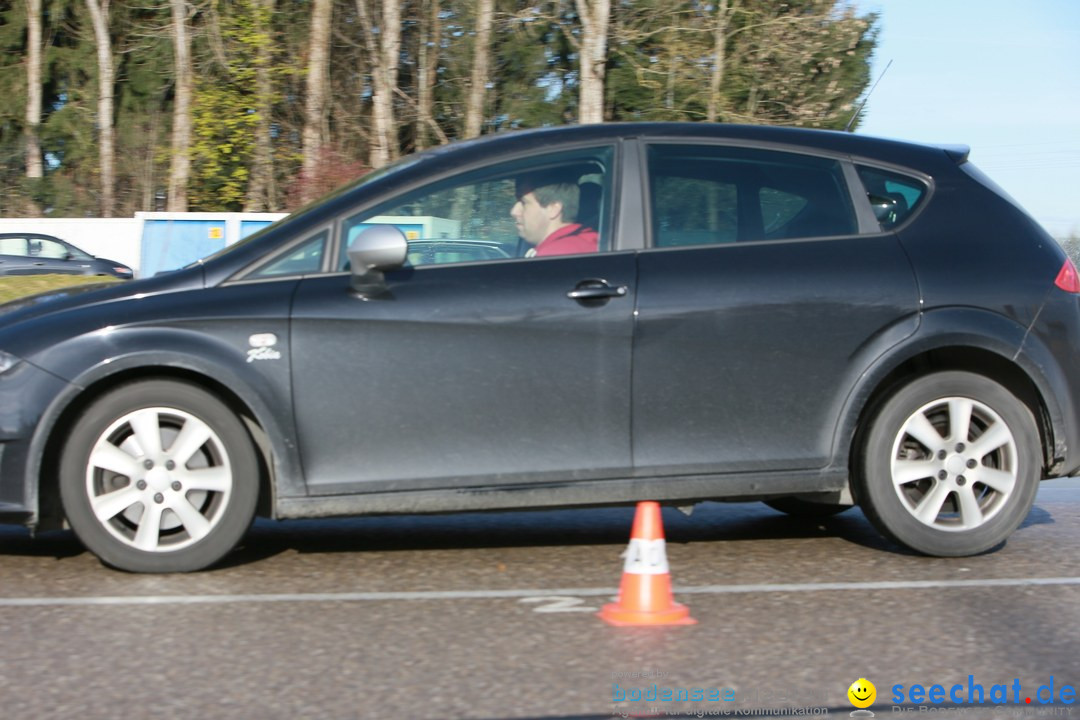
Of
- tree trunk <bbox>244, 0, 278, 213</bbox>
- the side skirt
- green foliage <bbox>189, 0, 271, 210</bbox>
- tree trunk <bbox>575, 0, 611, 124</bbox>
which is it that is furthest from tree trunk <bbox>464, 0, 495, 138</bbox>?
the side skirt

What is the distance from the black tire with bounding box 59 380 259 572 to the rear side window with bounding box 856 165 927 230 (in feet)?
9.32

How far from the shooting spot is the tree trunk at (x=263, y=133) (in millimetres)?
29453

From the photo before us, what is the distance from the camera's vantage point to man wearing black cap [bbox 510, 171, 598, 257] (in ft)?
17.7

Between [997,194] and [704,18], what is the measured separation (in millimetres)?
23413

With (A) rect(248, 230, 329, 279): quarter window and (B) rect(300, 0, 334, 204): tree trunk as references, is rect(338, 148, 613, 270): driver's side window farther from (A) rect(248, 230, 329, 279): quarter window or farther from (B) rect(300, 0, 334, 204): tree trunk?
(B) rect(300, 0, 334, 204): tree trunk

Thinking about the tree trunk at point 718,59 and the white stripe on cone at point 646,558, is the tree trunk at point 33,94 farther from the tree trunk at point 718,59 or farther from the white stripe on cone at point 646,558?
the white stripe on cone at point 646,558

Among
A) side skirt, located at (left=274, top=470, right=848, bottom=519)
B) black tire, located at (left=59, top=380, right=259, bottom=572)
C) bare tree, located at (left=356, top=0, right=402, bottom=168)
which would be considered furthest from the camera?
bare tree, located at (left=356, top=0, right=402, bottom=168)

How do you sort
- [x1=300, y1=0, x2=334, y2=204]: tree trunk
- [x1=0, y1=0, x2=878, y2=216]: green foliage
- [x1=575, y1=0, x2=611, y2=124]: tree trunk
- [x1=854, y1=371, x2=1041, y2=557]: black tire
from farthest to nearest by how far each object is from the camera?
[x1=300, y1=0, x2=334, y2=204]: tree trunk < [x1=0, y1=0, x2=878, y2=216]: green foliage < [x1=575, y1=0, x2=611, y2=124]: tree trunk < [x1=854, y1=371, x2=1041, y2=557]: black tire

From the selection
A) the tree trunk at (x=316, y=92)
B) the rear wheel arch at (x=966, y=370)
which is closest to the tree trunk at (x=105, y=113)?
the tree trunk at (x=316, y=92)

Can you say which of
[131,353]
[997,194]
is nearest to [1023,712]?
[997,194]

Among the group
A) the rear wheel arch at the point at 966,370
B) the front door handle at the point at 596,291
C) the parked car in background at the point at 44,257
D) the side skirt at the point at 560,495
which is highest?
the parked car in background at the point at 44,257

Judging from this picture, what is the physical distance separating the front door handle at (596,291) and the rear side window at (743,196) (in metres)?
0.35

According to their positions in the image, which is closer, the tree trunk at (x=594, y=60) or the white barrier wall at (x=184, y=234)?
the white barrier wall at (x=184, y=234)

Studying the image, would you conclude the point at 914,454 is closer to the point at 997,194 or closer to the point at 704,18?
the point at 997,194
